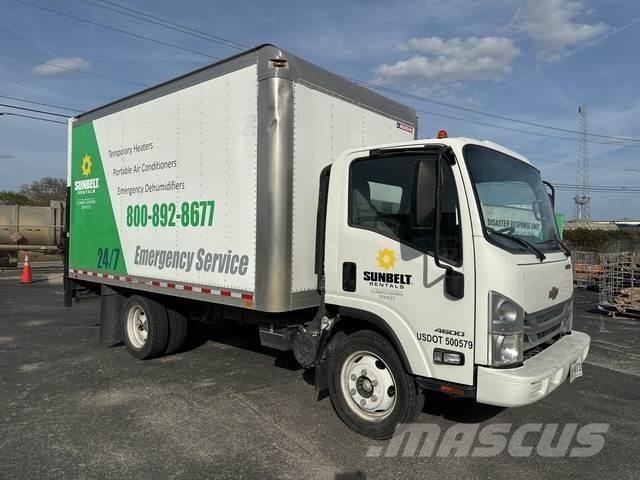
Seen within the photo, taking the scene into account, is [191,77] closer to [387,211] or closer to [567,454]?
[387,211]

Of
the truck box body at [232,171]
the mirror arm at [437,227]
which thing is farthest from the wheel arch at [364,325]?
the mirror arm at [437,227]

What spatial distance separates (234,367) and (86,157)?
3.81 metres

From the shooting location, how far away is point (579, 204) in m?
70.2

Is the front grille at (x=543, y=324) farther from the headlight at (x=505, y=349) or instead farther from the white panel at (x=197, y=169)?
the white panel at (x=197, y=169)

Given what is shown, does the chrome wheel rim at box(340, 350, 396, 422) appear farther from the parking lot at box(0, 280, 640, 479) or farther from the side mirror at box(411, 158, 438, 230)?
the side mirror at box(411, 158, 438, 230)

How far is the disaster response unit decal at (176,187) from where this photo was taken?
4.89 metres

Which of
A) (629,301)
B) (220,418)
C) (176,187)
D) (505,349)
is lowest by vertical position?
(220,418)

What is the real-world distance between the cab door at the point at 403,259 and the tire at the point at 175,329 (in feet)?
9.67

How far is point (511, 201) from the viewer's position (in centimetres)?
424

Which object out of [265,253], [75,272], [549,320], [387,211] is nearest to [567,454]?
[549,320]

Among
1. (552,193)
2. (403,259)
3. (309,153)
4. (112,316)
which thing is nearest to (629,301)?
(552,193)

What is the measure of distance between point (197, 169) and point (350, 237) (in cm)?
202

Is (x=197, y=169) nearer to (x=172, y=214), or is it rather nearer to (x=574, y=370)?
(x=172, y=214)

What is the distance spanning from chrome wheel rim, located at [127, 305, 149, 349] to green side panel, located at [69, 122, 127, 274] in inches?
24.9
